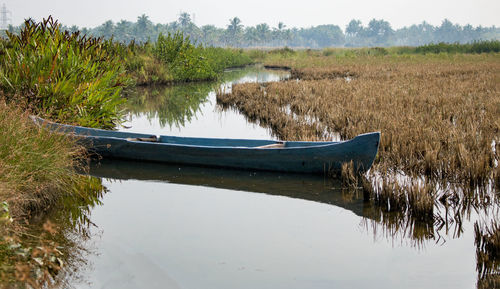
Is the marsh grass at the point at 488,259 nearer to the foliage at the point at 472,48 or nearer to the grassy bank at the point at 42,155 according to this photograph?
the grassy bank at the point at 42,155

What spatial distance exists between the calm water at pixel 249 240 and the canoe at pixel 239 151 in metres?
0.19

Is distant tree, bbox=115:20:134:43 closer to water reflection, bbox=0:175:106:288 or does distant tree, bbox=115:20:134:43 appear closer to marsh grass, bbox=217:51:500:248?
marsh grass, bbox=217:51:500:248

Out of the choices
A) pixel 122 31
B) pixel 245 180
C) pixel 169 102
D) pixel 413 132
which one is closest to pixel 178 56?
pixel 169 102

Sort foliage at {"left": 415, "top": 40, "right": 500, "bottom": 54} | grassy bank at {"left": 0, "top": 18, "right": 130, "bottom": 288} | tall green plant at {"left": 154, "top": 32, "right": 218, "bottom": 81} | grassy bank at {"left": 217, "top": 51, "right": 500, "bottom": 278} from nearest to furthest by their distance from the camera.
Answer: grassy bank at {"left": 0, "top": 18, "right": 130, "bottom": 288} → grassy bank at {"left": 217, "top": 51, "right": 500, "bottom": 278} → tall green plant at {"left": 154, "top": 32, "right": 218, "bottom": 81} → foliage at {"left": 415, "top": 40, "right": 500, "bottom": 54}

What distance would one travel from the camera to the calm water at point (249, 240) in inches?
187

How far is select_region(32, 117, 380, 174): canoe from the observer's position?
772 cm

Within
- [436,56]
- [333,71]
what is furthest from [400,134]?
[436,56]

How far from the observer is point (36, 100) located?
30.3 ft

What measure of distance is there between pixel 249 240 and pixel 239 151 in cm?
A: 280

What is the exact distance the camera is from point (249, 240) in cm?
570

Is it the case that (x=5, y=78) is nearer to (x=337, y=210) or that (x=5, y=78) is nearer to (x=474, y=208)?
(x=337, y=210)

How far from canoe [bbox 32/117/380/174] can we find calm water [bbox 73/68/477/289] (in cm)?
19

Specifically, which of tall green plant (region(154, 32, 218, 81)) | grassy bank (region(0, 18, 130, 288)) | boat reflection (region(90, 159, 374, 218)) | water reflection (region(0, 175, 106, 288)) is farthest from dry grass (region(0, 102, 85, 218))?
tall green plant (region(154, 32, 218, 81))

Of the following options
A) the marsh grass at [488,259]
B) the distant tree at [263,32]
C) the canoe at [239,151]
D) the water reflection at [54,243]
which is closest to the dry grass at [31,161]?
the water reflection at [54,243]
